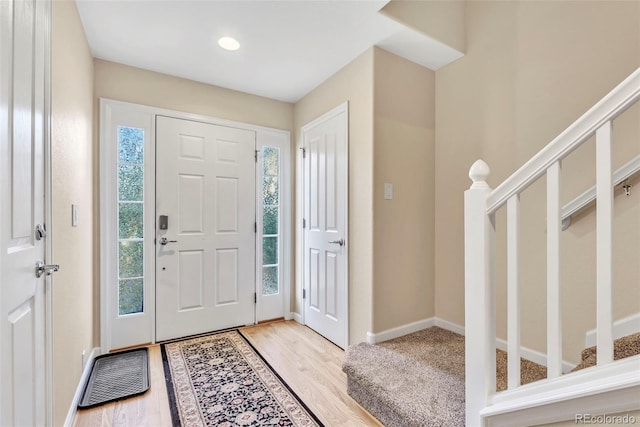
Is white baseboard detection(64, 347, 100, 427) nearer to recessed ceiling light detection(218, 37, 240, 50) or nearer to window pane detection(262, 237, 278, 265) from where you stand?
window pane detection(262, 237, 278, 265)

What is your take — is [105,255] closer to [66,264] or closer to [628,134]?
[66,264]

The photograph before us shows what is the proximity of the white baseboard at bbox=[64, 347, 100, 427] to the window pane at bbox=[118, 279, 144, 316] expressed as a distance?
0.33 meters

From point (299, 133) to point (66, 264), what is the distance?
7.46ft

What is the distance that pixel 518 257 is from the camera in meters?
1.11

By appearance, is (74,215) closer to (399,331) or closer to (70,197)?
(70,197)

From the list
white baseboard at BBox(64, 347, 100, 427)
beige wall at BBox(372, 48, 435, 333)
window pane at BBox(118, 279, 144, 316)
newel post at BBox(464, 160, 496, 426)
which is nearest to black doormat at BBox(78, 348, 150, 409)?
white baseboard at BBox(64, 347, 100, 427)

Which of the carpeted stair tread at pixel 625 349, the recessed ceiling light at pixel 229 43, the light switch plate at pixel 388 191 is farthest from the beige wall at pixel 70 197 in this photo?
the carpeted stair tread at pixel 625 349

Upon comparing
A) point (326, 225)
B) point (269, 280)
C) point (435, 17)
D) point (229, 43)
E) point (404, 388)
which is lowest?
point (404, 388)

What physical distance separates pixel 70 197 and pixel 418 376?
2264 mm

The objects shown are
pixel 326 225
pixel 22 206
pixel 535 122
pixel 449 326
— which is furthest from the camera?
pixel 326 225

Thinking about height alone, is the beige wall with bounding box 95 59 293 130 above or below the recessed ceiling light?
below

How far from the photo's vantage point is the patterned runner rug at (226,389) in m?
1.66

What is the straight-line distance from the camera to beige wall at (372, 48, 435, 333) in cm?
228

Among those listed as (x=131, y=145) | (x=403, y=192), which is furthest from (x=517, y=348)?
(x=131, y=145)
